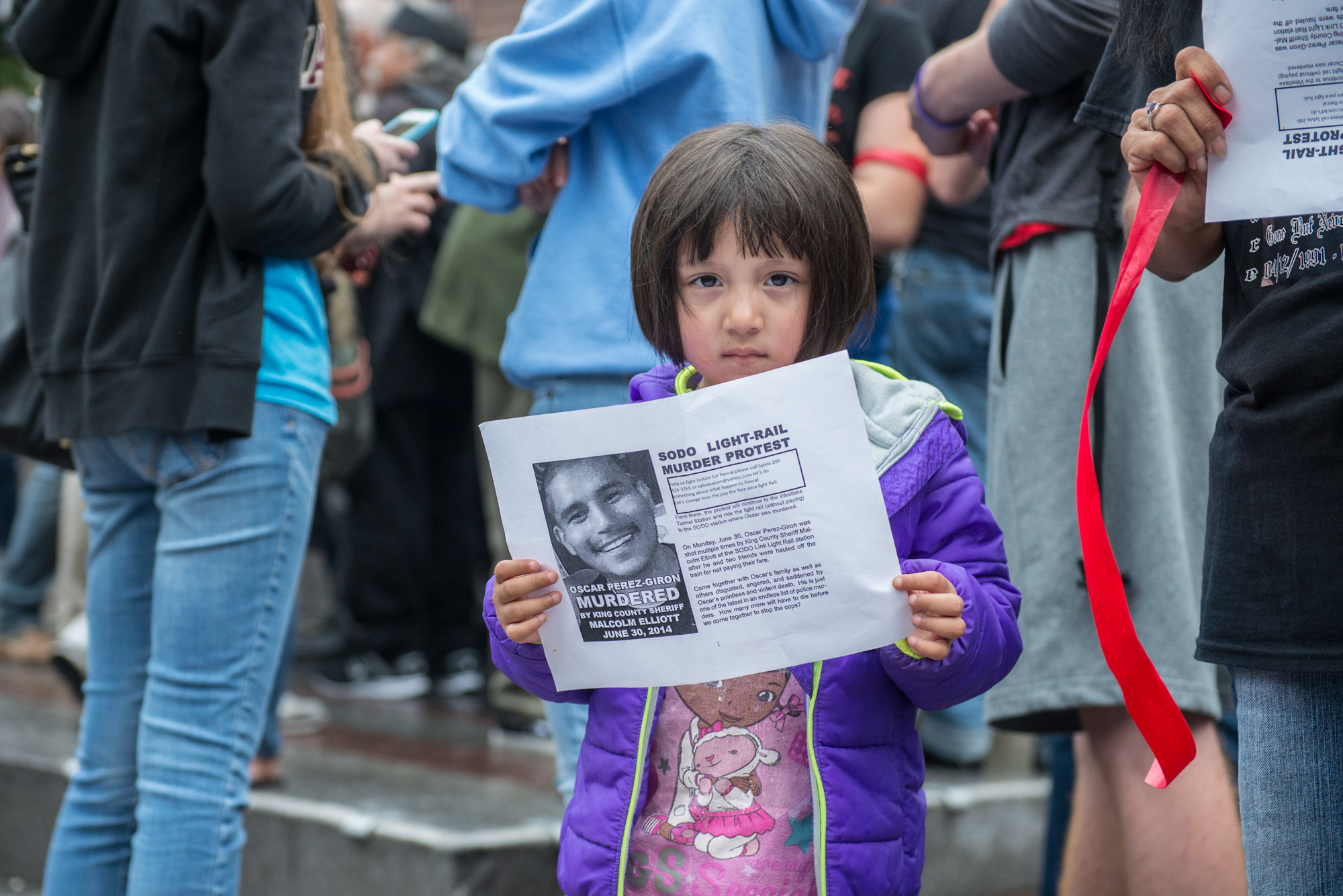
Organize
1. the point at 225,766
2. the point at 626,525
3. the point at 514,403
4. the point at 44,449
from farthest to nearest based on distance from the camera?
the point at 514,403
the point at 44,449
the point at 225,766
the point at 626,525

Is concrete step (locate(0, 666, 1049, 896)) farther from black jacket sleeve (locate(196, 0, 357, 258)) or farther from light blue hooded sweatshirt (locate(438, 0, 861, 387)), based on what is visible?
black jacket sleeve (locate(196, 0, 357, 258))

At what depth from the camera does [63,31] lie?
7.22ft

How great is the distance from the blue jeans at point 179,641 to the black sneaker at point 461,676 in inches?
102

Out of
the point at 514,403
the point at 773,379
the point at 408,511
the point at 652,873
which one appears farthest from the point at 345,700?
the point at 773,379

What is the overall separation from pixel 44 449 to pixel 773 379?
168cm

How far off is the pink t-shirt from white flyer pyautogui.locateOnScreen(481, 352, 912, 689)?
0.16 m

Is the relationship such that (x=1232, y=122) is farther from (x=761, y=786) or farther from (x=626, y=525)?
(x=761, y=786)

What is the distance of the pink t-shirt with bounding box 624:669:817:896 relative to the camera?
1604 millimetres

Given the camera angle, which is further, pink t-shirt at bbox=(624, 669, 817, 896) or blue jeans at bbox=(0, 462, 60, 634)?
blue jeans at bbox=(0, 462, 60, 634)

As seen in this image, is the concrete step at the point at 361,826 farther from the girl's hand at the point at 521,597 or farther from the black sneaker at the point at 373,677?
the girl's hand at the point at 521,597

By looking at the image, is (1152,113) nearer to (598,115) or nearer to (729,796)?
(729,796)

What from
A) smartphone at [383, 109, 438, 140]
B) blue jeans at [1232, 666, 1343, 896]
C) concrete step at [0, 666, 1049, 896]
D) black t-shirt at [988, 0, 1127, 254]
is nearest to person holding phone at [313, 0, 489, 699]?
concrete step at [0, 666, 1049, 896]

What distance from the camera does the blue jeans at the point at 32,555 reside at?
5262 mm

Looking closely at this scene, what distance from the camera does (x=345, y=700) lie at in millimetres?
4766
